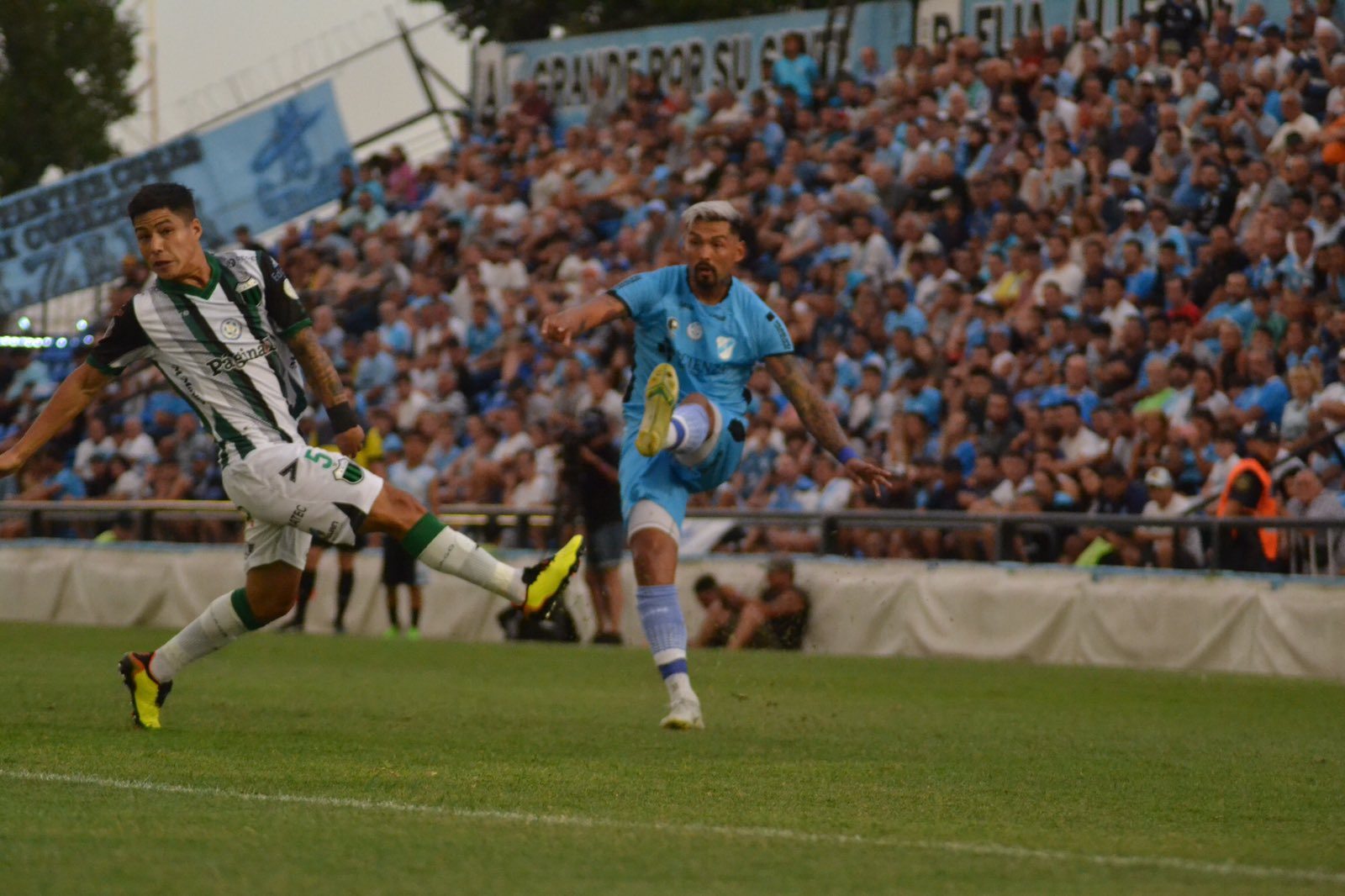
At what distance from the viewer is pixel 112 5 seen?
47969 millimetres

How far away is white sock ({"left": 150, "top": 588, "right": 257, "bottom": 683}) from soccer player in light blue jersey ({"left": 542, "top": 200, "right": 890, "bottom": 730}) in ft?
5.92

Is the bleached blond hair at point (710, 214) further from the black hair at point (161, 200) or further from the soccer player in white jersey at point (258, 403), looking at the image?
the black hair at point (161, 200)

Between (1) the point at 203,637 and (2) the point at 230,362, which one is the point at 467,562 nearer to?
(2) the point at 230,362

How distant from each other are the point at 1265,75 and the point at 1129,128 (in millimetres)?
1316

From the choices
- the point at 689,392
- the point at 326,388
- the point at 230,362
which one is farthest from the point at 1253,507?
the point at 230,362

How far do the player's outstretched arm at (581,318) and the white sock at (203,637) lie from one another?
179 centimetres

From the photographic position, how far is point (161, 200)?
813cm

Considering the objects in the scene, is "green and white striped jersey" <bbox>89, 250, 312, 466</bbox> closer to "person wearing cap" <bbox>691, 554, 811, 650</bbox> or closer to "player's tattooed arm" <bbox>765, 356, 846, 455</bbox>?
"player's tattooed arm" <bbox>765, 356, 846, 455</bbox>

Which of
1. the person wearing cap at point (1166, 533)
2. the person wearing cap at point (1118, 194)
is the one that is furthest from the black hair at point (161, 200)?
the person wearing cap at point (1118, 194)

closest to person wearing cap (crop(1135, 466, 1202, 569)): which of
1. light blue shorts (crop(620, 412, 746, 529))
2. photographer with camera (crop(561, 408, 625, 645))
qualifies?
photographer with camera (crop(561, 408, 625, 645))

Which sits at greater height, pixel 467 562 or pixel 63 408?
pixel 63 408

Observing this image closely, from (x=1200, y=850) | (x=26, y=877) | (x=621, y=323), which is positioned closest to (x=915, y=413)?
(x=621, y=323)

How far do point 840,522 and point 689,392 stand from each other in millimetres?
7679

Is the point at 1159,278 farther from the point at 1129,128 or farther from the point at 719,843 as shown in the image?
the point at 719,843
